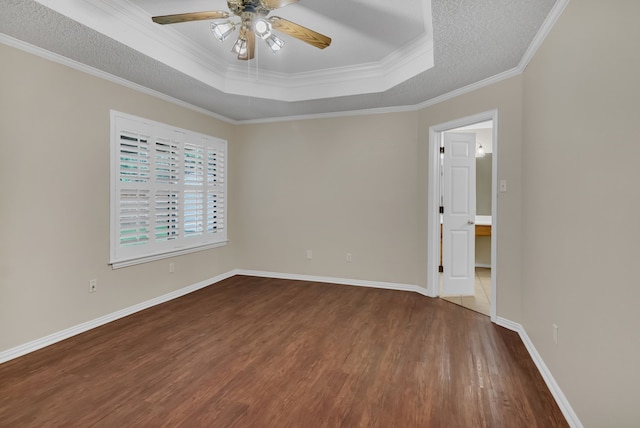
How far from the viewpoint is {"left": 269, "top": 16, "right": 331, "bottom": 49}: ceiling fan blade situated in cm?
205

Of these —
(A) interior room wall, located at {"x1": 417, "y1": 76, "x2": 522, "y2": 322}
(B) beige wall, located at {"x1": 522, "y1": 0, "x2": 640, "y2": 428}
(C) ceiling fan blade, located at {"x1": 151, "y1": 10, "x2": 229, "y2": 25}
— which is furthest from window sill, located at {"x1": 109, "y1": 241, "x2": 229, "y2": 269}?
(B) beige wall, located at {"x1": 522, "y1": 0, "x2": 640, "y2": 428}

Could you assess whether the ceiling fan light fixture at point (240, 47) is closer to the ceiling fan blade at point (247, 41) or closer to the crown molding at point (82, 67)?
the ceiling fan blade at point (247, 41)

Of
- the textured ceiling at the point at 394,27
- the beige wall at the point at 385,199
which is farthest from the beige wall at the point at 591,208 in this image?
the textured ceiling at the point at 394,27

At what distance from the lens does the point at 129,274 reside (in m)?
3.39

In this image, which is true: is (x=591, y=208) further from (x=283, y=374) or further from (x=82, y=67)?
(x=82, y=67)

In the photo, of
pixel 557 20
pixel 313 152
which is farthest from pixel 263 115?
pixel 557 20

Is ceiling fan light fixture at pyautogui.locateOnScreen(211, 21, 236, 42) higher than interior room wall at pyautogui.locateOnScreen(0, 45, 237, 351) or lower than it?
higher

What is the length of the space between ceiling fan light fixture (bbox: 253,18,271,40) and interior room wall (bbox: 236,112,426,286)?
8.36 ft

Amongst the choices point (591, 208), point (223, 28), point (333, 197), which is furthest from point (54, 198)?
point (591, 208)

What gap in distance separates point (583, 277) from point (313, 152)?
359 centimetres

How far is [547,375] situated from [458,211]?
2190 mm

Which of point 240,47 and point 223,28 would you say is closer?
point 223,28

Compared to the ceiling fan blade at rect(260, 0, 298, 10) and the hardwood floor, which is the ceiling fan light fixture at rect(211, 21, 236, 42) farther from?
the hardwood floor

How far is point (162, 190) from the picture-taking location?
12.2 ft
